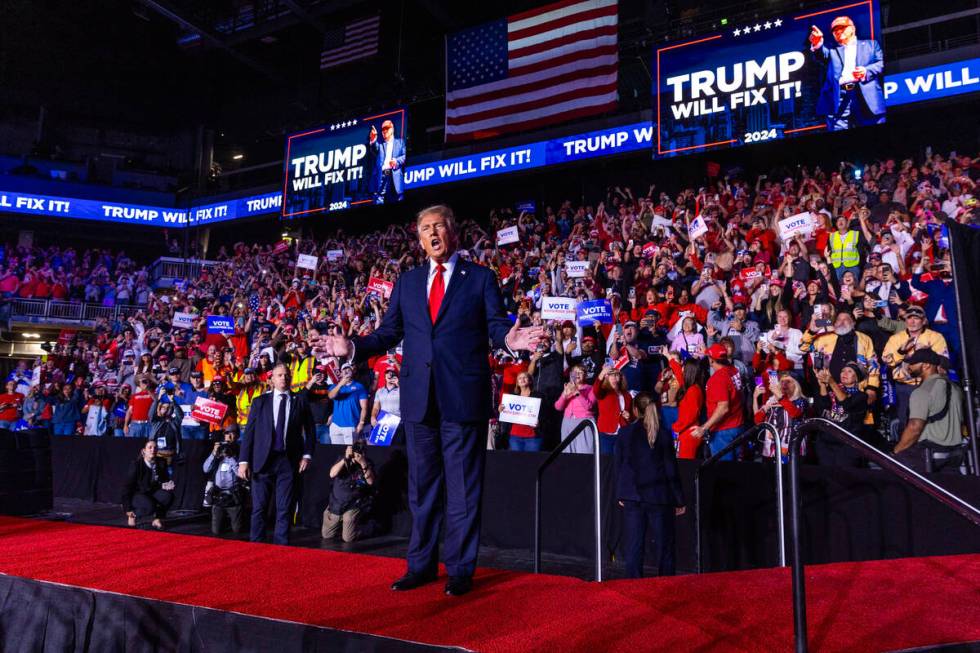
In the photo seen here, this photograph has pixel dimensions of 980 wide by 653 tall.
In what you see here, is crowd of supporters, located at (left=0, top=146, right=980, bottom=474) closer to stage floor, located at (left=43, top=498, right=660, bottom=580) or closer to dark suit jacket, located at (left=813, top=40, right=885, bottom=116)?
dark suit jacket, located at (left=813, top=40, right=885, bottom=116)

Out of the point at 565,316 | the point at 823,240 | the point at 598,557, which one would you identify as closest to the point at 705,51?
the point at 823,240

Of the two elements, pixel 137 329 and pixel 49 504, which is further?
pixel 137 329

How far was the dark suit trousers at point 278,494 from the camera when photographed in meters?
8.01

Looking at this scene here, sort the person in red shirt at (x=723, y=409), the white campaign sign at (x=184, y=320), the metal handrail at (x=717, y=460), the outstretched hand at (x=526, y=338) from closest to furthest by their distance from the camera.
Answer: the outstretched hand at (x=526, y=338)
the metal handrail at (x=717, y=460)
the person in red shirt at (x=723, y=409)
the white campaign sign at (x=184, y=320)

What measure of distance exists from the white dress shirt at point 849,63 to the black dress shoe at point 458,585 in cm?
1251

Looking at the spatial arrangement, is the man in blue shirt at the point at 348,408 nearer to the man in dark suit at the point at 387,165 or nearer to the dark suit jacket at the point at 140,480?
the dark suit jacket at the point at 140,480

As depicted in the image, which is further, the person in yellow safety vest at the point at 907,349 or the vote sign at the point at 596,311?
the vote sign at the point at 596,311

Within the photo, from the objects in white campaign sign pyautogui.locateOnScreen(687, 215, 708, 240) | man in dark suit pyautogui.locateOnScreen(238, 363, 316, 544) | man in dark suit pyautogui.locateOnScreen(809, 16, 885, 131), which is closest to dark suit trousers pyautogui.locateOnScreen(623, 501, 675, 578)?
man in dark suit pyautogui.locateOnScreen(238, 363, 316, 544)

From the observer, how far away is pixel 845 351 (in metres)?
8.35

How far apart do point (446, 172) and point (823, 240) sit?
11477 millimetres

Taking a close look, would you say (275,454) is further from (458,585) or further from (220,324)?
(220,324)

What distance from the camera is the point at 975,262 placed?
5.82 m

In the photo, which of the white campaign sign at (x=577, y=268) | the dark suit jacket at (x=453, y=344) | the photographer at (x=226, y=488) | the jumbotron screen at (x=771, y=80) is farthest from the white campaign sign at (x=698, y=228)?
the dark suit jacket at (x=453, y=344)

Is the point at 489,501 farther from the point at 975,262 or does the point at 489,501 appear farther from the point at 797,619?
the point at 797,619
